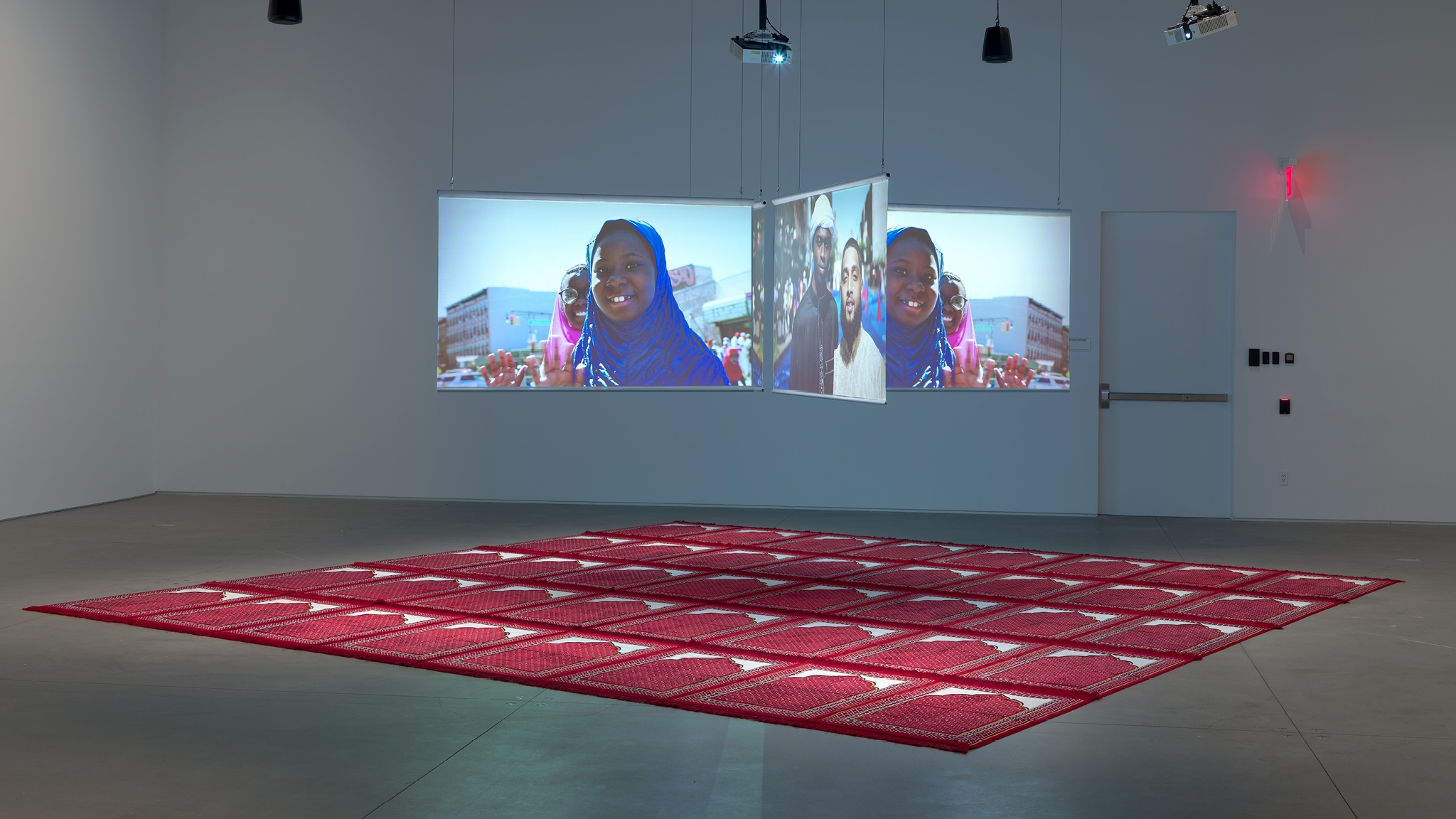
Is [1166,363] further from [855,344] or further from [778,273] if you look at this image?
[855,344]

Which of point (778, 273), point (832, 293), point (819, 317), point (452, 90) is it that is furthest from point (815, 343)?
point (452, 90)

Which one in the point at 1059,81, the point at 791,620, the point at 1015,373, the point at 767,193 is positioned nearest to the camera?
the point at 791,620

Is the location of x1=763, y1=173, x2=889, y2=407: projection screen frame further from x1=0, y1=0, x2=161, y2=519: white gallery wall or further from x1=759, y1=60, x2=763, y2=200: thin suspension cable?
x1=0, y1=0, x2=161, y2=519: white gallery wall

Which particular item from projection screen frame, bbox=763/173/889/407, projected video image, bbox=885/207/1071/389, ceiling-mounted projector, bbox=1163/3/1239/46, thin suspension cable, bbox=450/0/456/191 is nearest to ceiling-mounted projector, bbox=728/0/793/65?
projection screen frame, bbox=763/173/889/407

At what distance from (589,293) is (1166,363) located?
4.61 meters

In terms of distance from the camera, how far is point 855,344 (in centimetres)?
816

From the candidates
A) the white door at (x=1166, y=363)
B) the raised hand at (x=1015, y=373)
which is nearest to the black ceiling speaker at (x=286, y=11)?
the raised hand at (x=1015, y=373)

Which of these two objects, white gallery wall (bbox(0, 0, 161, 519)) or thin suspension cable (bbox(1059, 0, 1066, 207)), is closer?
white gallery wall (bbox(0, 0, 161, 519))

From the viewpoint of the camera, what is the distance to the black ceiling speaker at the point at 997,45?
30.8ft

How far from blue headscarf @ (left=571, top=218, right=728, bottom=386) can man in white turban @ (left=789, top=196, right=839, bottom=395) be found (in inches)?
59.6

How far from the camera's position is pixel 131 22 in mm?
10211

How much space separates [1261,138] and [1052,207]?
1647mm

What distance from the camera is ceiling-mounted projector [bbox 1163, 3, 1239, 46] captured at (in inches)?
328

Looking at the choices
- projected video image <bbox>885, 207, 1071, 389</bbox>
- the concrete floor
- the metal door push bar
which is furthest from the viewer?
projected video image <bbox>885, 207, 1071, 389</bbox>
